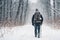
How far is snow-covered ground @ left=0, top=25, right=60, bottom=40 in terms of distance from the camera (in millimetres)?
3260

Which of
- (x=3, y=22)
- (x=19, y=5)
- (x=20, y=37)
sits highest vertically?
(x=19, y=5)

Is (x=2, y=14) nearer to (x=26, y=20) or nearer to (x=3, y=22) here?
(x=3, y=22)

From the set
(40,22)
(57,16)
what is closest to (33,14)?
(40,22)

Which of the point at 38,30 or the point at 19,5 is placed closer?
the point at 38,30

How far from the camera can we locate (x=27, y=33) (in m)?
3.36

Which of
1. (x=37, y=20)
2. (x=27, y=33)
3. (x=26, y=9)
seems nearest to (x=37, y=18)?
(x=37, y=20)

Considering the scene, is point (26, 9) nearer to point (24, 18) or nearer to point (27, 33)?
point (24, 18)

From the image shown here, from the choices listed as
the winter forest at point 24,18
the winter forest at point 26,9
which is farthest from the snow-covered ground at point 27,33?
the winter forest at point 26,9

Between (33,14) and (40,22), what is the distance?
6.7 inches

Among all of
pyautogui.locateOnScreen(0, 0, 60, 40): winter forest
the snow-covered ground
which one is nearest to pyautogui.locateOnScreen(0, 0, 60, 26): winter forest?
pyautogui.locateOnScreen(0, 0, 60, 40): winter forest

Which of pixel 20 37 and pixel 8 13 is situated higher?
pixel 8 13

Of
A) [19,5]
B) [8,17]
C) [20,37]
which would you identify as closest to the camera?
[20,37]

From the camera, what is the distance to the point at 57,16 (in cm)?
345

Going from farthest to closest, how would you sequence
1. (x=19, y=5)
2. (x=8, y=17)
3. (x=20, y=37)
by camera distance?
(x=19, y=5) < (x=8, y=17) < (x=20, y=37)
